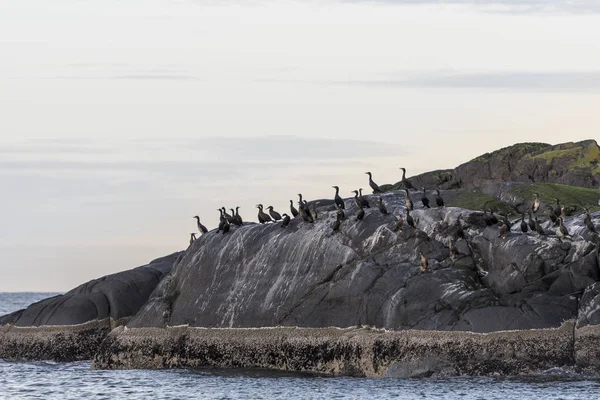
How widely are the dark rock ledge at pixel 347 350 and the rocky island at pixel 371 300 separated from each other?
55 mm

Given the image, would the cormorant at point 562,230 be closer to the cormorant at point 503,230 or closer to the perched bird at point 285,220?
the cormorant at point 503,230

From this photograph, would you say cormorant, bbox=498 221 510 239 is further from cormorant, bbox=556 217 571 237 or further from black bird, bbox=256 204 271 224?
black bird, bbox=256 204 271 224

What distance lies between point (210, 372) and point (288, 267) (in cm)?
643

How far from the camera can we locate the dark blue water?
39.8 m

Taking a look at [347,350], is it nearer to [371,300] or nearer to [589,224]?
[371,300]

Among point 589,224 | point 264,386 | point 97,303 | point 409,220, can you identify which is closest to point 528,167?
point 409,220

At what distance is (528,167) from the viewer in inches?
3145

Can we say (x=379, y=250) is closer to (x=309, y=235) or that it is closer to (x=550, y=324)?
(x=309, y=235)

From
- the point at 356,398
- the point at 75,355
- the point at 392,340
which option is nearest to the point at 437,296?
the point at 392,340

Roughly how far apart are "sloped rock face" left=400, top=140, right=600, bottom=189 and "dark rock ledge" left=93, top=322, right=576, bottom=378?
27790mm

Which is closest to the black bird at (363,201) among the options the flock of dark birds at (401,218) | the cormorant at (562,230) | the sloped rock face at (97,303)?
the flock of dark birds at (401,218)

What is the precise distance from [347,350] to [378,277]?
3.70 meters

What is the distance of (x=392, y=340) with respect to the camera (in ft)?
150

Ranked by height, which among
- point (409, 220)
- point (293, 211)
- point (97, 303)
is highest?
point (293, 211)
